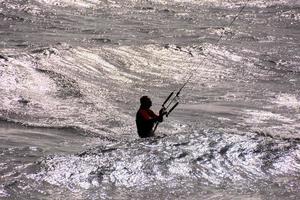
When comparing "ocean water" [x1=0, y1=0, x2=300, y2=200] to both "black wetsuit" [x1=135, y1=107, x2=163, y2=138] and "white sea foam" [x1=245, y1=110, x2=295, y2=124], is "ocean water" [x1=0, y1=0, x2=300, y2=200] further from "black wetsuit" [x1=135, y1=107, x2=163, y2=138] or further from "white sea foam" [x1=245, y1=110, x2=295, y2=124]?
"black wetsuit" [x1=135, y1=107, x2=163, y2=138]

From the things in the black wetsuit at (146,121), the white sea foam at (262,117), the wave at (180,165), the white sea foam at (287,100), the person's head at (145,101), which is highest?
the person's head at (145,101)

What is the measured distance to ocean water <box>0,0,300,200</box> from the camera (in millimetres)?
9422

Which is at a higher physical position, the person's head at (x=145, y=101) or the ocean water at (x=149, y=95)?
the person's head at (x=145, y=101)

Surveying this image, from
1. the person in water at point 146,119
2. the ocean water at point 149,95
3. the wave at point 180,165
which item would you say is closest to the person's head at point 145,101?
the person in water at point 146,119

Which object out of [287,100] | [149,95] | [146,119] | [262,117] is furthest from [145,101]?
[287,100]

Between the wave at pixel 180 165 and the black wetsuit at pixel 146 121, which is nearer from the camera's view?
the wave at pixel 180 165

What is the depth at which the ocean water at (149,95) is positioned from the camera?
30.9ft

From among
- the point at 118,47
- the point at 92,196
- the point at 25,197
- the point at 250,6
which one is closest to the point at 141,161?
the point at 92,196

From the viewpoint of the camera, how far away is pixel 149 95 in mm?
20047

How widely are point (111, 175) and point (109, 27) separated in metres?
23.5

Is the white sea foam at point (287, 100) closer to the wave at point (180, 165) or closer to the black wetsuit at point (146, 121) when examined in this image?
the black wetsuit at point (146, 121)

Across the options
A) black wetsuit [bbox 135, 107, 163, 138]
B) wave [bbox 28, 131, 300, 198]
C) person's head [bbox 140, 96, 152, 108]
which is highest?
person's head [bbox 140, 96, 152, 108]

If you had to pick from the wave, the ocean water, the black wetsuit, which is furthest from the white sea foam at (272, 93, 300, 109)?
the wave

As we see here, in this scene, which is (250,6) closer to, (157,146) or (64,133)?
(64,133)
